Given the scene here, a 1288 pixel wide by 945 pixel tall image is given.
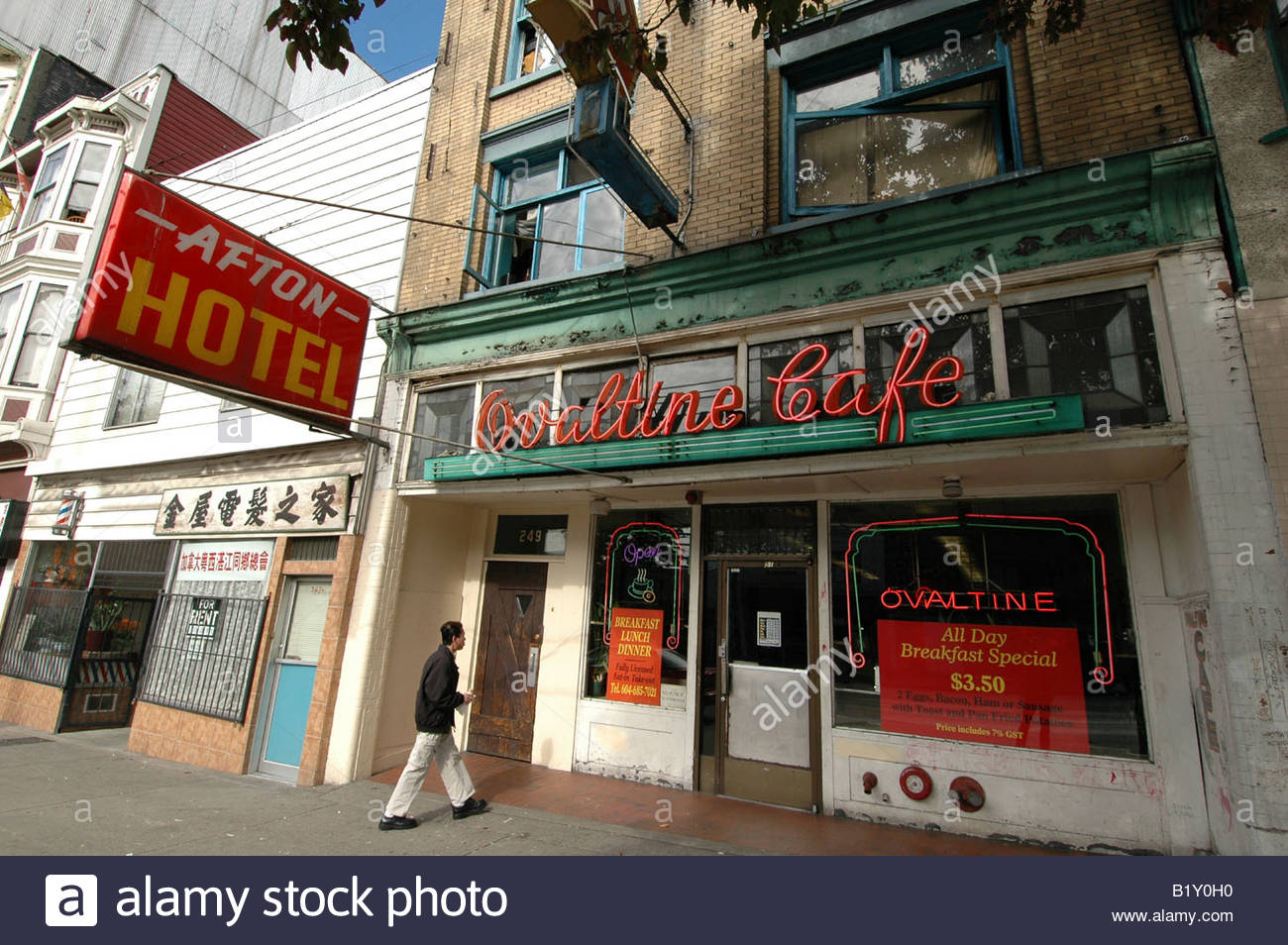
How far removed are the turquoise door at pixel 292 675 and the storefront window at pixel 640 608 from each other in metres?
3.55

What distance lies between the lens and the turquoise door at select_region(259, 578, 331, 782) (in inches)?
311

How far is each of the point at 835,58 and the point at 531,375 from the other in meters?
5.01

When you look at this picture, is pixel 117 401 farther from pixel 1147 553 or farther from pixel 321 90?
pixel 321 90

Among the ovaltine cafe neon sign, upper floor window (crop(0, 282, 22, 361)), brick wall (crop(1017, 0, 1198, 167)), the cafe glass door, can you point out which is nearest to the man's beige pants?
the cafe glass door

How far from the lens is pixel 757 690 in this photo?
666 cm

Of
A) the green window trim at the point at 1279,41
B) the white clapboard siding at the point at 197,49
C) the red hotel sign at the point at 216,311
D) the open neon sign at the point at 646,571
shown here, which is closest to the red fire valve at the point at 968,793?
the open neon sign at the point at 646,571

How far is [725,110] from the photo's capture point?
7566 millimetres

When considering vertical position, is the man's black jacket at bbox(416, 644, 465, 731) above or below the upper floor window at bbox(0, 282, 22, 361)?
below

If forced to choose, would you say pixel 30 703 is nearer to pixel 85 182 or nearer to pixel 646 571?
pixel 646 571

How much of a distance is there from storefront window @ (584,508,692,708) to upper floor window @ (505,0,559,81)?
7244mm

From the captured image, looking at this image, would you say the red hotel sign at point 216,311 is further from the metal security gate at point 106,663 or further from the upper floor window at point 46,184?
the upper floor window at point 46,184

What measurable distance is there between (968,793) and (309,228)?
11919mm

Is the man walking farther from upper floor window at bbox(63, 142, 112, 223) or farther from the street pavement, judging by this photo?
upper floor window at bbox(63, 142, 112, 223)
